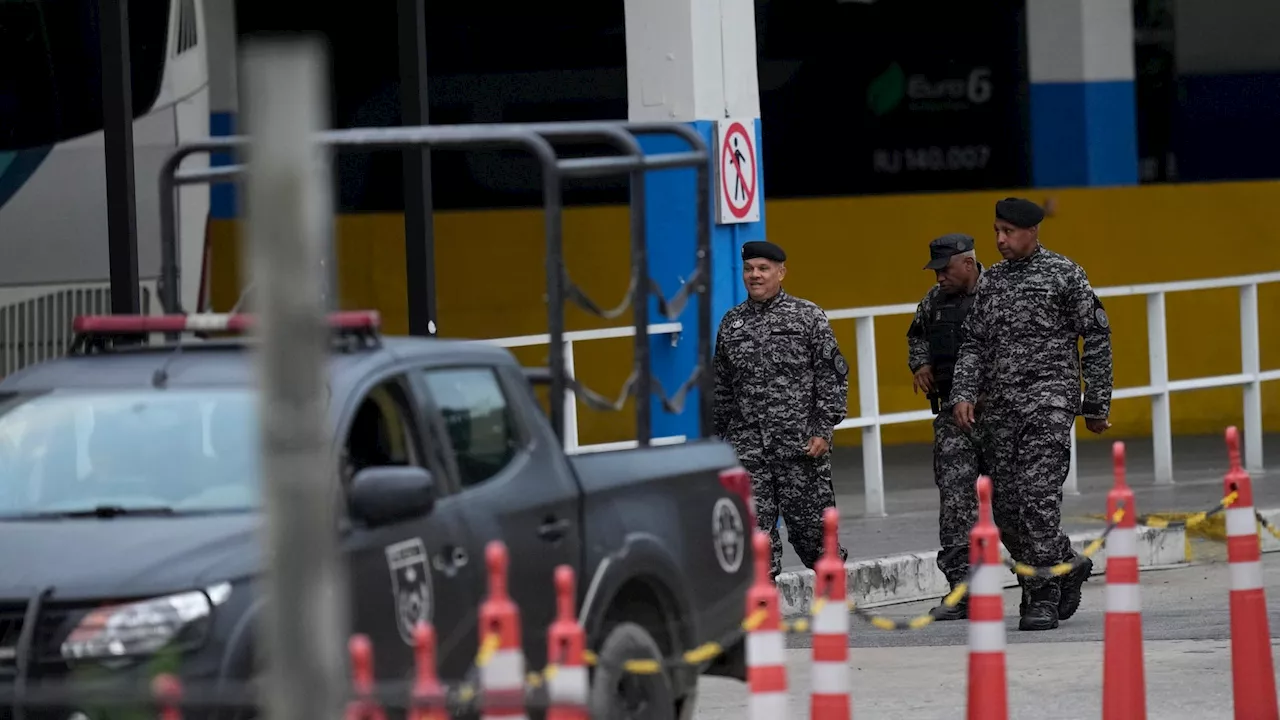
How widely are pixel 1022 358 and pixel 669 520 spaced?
11.5ft

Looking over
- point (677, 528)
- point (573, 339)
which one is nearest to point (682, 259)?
point (573, 339)

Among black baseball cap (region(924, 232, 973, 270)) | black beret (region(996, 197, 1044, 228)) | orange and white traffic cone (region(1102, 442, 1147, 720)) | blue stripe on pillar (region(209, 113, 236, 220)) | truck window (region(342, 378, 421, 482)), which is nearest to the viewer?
truck window (region(342, 378, 421, 482))

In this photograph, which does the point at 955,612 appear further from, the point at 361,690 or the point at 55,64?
the point at 55,64

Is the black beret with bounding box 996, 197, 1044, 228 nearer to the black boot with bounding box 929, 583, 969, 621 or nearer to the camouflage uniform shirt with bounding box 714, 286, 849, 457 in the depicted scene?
the camouflage uniform shirt with bounding box 714, 286, 849, 457

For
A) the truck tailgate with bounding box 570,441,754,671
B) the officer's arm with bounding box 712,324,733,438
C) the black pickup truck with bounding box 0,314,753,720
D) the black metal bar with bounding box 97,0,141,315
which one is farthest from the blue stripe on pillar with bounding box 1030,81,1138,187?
the black pickup truck with bounding box 0,314,753,720

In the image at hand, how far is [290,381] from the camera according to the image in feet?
9.53

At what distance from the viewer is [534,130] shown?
7477mm

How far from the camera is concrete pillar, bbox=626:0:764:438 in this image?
42.0 ft

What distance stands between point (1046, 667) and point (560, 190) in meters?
3.06

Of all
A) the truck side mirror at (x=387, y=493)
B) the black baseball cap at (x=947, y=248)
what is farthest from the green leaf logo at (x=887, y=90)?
the truck side mirror at (x=387, y=493)

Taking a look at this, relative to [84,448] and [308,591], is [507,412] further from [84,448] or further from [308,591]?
[308,591]

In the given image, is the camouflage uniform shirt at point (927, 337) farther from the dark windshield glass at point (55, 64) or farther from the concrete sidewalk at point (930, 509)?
the dark windshield glass at point (55, 64)

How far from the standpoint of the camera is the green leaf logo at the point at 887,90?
18.7 m

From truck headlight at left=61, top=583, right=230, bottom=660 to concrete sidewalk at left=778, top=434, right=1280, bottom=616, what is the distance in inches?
A: 232
